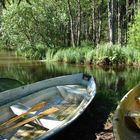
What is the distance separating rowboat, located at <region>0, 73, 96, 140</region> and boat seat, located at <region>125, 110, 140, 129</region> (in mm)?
1111

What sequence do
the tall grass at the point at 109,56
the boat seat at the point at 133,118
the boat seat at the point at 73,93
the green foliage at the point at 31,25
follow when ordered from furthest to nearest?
the green foliage at the point at 31,25, the tall grass at the point at 109,56, the boat seat at the point at 73,93, the boat seat at the point at 133,118

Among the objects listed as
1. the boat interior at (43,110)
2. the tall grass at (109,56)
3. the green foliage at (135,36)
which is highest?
the green foliage at (135,36)

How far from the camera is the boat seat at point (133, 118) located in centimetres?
634

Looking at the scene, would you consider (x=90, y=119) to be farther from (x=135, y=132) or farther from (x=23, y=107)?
(x=135, y=132)

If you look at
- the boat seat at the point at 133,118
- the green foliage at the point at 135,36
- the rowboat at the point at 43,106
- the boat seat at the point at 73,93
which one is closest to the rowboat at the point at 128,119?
the boat seat at the point at 133,118

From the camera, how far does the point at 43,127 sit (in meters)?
7.28

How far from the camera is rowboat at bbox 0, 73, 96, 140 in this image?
699cm

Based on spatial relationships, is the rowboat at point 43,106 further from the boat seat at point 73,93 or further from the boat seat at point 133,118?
the boat seat at point 133,118

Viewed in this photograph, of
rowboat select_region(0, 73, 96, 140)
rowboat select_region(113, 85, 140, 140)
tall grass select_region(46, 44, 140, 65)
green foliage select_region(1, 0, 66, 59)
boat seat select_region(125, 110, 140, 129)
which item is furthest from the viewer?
green foliage select_region(1, 0, 66, 59)

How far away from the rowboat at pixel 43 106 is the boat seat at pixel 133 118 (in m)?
1.11

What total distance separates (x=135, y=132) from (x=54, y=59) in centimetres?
1911

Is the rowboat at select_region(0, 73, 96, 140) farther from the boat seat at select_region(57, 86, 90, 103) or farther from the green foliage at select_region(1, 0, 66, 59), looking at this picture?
the green foliage at select_region(1, 0, 66, 59)

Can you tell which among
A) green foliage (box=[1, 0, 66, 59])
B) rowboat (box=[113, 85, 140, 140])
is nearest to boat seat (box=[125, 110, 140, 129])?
rowboat (box=[113, 85, 140, 140])

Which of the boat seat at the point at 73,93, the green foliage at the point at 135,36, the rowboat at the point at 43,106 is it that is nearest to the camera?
the rowboat at the point at 43,106
